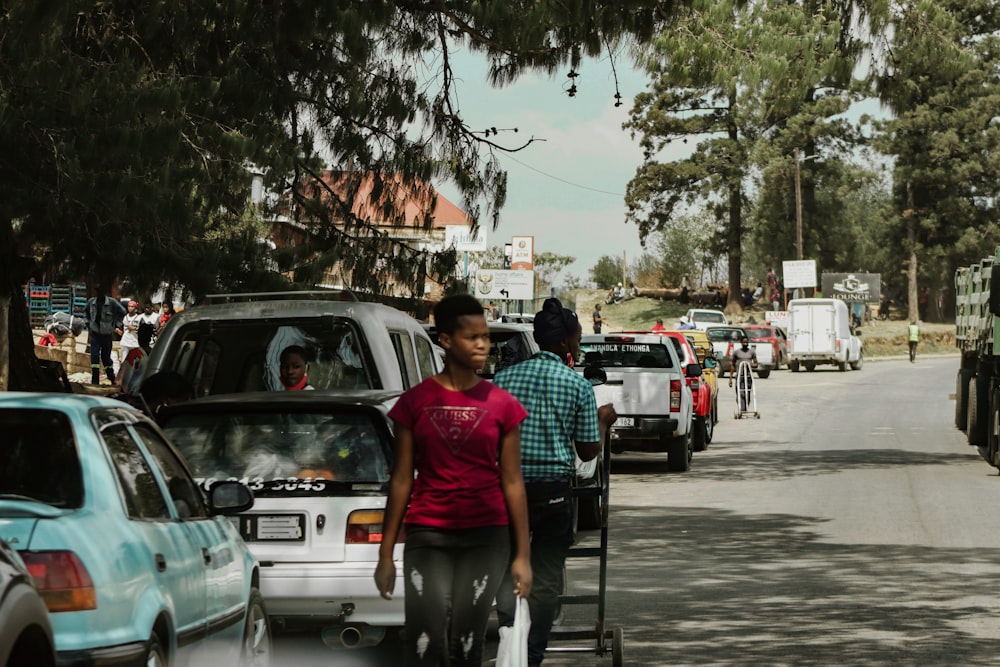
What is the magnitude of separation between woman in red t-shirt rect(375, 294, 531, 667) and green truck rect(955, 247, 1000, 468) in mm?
13954

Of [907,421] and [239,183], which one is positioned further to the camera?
[907,421]

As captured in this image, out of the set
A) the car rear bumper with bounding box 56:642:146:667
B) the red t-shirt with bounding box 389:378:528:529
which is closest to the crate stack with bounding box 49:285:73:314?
the red t-shirt with bounding box 389:378:528:529

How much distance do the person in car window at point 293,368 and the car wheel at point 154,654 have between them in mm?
5315

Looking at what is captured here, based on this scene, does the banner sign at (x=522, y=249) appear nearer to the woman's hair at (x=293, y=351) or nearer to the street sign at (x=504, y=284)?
the street sign at (x=504, y=284)

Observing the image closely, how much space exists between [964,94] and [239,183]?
73.1m

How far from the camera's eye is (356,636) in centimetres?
759

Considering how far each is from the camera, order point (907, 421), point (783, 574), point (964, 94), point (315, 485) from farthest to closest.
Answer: point (964, 94) → point (907, 421) → point (783, 574) → point (315, 485)

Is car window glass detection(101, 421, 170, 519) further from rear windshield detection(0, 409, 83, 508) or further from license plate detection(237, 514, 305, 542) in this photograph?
license plate detection(237, 514, 305, 542)

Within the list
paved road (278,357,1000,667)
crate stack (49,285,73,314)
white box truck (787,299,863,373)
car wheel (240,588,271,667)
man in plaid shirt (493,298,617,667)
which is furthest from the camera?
white box truck (787,299,863,373)

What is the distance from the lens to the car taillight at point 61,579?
15.0ft

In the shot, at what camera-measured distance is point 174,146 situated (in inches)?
480

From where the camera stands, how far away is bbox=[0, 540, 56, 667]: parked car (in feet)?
12.9

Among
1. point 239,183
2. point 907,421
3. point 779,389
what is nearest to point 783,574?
point 239,183

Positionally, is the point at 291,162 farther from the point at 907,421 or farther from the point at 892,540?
the point at 907,421
